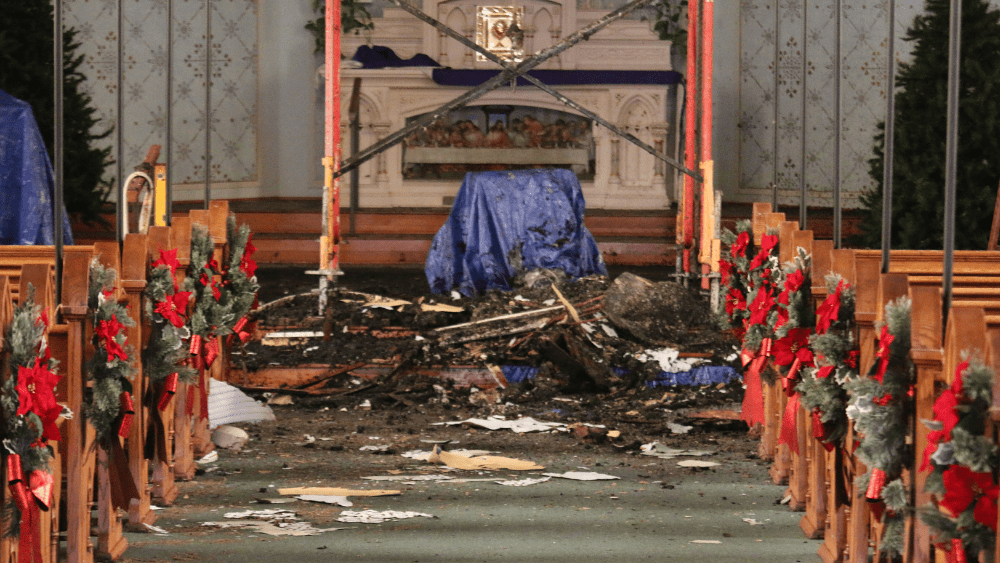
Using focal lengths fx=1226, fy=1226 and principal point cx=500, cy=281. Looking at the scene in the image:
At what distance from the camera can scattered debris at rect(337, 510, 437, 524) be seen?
11.2ft

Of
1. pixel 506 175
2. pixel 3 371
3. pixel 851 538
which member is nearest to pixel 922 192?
pixel 506 175

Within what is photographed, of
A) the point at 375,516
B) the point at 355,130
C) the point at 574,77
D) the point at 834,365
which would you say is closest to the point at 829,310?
the point at 834,365

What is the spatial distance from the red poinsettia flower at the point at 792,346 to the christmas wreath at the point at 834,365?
314 mm

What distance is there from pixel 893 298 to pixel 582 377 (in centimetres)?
285

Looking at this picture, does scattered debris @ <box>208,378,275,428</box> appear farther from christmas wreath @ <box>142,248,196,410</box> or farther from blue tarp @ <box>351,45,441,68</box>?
blue tarp @ <box>351,45,441,68</box>

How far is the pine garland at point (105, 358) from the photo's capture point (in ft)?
9.57

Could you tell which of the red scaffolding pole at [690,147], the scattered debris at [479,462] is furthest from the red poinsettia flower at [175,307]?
the red scaffolding pole at [690,147]

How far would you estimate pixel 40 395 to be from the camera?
241 cm

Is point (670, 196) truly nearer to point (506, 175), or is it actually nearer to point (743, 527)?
point (506, 175)

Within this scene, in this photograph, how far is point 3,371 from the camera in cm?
236

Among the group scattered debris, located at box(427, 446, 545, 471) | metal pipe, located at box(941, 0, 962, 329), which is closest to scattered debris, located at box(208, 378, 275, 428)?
scattered debris, located at box(427, 446, 545, 471)

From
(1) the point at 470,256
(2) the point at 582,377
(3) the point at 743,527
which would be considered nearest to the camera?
(3) the point at 743,527

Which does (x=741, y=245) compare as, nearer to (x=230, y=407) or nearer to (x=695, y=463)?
(x=695, y=463)

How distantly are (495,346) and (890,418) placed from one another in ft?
11.1
